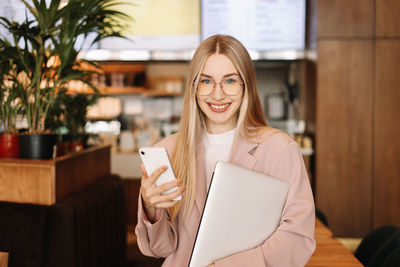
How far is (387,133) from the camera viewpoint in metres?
3.53

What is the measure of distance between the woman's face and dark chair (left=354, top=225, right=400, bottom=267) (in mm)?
846

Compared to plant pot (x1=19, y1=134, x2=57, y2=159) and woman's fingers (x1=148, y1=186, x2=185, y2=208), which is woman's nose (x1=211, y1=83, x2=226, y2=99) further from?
plant pot (x1=19, y1=134, x2=57, y2=159)

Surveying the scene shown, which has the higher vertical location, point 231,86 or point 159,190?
point 231,86

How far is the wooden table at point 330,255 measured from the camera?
1458 mm

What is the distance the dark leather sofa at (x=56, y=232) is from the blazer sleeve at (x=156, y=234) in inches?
31.6

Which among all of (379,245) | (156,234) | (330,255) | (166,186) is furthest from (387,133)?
(166,186)

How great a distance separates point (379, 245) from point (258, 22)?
2.92 m

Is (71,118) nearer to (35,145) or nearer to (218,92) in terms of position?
(35,145)

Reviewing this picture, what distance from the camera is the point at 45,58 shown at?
2.12 metres

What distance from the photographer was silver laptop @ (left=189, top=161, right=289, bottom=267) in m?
1.00

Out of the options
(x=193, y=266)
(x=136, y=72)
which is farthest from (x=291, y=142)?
(x=136, y=72)

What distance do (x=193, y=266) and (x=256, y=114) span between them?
0.58 m

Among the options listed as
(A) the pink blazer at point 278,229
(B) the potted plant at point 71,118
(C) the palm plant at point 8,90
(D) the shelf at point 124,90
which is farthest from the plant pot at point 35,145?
(D) the shelf at point 124,90

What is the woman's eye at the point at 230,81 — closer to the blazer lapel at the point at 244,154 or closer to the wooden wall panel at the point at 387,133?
the blazer lapel at the point at 244,154
